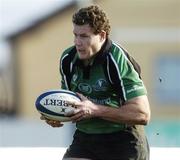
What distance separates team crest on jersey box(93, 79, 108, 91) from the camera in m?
4.11

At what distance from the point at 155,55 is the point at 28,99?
1932 mm

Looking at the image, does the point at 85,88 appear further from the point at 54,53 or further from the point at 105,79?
the point at 54,53

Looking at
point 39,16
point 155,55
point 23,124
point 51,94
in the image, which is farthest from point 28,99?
point 51,94

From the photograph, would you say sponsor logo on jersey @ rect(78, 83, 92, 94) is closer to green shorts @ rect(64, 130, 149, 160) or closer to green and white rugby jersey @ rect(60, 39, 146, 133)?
green and white rugby jersey @ rect(60, 39, 146, 133)

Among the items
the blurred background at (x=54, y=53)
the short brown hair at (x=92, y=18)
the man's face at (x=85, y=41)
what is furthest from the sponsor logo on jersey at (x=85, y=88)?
the blurred background at (x=54, y=53)

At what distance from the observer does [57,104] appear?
4145mm

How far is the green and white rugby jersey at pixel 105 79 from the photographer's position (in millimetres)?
4082

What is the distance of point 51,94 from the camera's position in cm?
418

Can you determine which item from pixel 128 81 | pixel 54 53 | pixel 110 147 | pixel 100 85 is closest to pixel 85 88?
pixel 100 85

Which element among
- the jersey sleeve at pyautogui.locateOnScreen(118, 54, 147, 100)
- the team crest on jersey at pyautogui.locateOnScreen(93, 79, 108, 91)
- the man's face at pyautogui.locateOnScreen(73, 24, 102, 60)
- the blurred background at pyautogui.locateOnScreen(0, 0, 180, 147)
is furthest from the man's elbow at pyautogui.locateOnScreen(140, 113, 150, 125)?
the blurred background at pyautogui.locateOnScreen(0, 0, 180, 147)

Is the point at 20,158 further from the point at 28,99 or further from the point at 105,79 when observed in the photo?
the point at 28,99

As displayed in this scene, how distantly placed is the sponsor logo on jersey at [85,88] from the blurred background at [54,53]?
681cm

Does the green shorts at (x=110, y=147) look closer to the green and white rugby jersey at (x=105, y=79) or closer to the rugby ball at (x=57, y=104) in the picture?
the green and white rugby jersey at (x=105, y=79)

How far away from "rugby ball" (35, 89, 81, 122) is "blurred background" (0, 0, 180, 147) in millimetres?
6795
